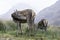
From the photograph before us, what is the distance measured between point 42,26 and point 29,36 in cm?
373

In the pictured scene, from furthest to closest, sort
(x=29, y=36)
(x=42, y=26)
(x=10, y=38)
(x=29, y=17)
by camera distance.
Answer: (x=42, y=26) < (x=29, y=17) < (x=29, y=36) < (x=10, y=38)

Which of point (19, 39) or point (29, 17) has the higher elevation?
point (29, 17)

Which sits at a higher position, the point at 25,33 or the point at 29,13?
the point at 29,13

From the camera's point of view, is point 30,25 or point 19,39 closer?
point 19,39

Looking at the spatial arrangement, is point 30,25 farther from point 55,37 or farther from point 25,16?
point 55,37

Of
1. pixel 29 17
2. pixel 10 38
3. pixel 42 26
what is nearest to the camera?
pixel 10 38

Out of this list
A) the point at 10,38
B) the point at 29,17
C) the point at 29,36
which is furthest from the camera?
the point at 29,17

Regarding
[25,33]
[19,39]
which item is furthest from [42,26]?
[19,39]

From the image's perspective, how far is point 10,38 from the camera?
18.7 meters

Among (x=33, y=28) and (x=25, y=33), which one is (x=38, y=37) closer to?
(x=25, y=33)

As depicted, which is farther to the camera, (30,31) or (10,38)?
(30,31)

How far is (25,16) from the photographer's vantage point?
2102 centimetres

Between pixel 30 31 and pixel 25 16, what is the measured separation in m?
1.32

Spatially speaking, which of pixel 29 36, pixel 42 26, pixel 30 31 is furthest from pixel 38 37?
pixel 42 26
